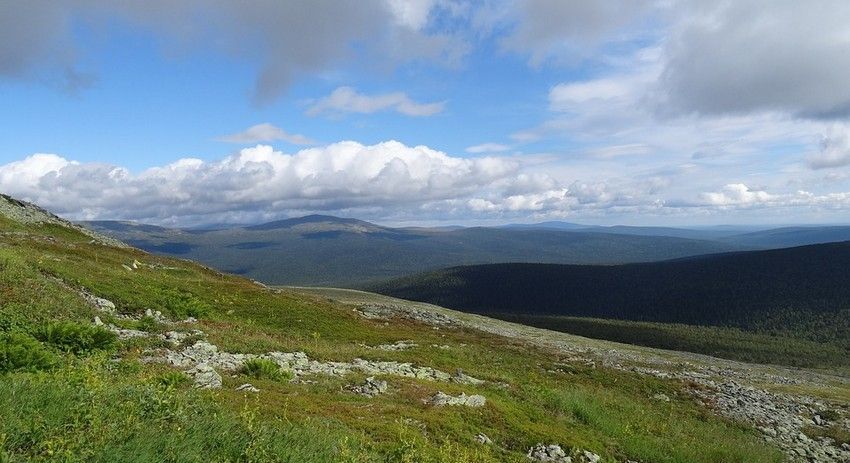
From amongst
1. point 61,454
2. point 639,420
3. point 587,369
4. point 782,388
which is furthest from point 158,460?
point 782,388

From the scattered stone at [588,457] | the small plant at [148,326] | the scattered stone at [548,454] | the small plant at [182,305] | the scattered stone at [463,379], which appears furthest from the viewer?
the small plant at [182,305]

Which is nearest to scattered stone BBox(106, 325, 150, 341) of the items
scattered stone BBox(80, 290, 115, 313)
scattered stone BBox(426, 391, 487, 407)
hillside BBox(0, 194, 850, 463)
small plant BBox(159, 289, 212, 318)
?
hillside BBox(0, 194, 850, 463)

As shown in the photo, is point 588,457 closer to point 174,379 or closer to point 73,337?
point 174,379

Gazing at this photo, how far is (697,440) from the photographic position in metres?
22.6

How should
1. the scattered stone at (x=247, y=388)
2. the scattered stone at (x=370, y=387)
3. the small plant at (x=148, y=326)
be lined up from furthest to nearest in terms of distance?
1. the small plant at (x=148, y=326)
2. the scattered stone at (x=370, y=387)
3. the scattered stone at (x=247, y=388)

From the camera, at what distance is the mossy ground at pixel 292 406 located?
26.7 ft

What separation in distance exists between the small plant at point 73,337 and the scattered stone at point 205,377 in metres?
4.24

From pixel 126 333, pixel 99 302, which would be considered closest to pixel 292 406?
pixel 126 333

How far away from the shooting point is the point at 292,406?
44.4ft

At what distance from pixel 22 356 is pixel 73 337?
429 cm

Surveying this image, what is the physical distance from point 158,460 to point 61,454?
123 cm

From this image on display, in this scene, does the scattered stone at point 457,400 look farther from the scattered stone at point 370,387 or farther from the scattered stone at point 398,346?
the scattered stone at point 398,346

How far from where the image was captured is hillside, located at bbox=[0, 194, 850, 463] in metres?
8.58

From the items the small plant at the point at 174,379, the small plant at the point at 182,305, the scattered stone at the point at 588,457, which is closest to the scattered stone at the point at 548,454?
the scattered stone at the point at 588,457
